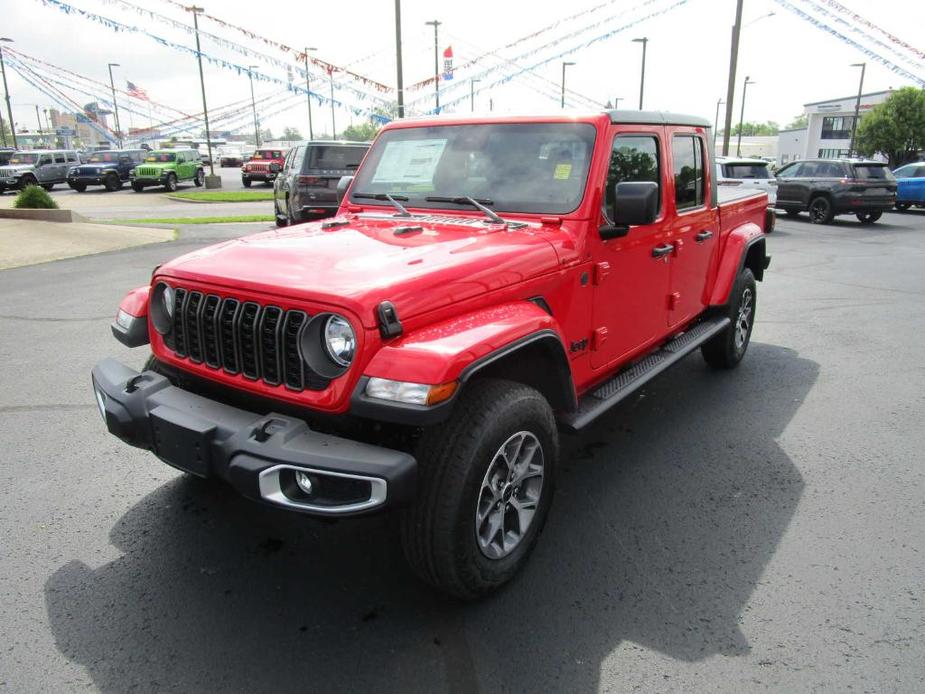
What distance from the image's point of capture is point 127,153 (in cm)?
3080

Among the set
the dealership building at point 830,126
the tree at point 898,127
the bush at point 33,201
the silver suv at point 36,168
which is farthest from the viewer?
the dealership building at point 830,126

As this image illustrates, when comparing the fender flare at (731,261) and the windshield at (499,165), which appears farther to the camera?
the fender flare at (731,261)

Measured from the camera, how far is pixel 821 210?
17719mm

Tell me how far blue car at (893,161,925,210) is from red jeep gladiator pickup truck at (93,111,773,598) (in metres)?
21.3

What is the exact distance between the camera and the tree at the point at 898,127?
36.4 meters

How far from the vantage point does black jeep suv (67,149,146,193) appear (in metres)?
28.6

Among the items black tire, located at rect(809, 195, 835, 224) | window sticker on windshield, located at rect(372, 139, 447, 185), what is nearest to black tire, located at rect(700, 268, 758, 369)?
window sticker on windshield, located at rect(372, 139, 447, 185)

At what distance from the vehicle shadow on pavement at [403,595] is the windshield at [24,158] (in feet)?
110

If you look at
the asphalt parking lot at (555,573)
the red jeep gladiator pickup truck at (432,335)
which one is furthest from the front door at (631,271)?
the asphalt parking lot at (555,573)

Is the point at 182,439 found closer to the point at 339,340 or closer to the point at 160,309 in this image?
the point at 339,340

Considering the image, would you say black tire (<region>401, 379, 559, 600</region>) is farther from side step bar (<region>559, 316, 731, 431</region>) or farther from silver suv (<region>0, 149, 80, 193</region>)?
silver suv (<region>0, 149, 80, 193</region>)

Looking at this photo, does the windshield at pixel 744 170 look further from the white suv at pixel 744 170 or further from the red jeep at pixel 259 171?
the red jeep at pixel 259 171

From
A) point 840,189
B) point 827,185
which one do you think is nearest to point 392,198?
point 840,189

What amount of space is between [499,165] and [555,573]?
210cm
